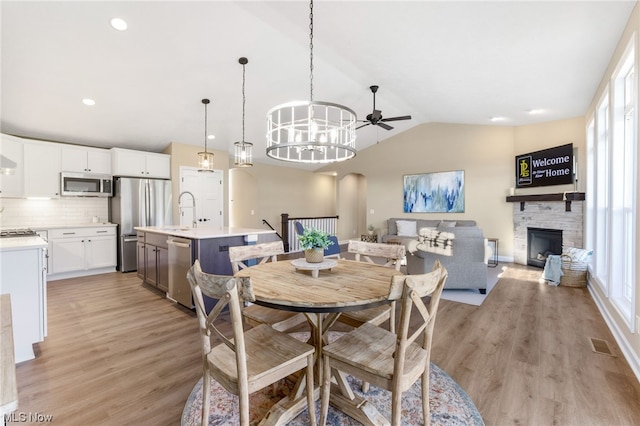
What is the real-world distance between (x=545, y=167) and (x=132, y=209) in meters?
7.81

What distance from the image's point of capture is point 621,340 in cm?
257

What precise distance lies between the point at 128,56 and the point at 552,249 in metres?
7.49

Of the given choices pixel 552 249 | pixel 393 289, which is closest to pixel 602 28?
pixel 393 289

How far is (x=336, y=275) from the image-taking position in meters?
2.03

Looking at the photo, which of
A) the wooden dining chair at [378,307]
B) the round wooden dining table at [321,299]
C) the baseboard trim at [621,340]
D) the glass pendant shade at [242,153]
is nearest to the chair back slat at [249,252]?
the round wooden dining table at [321,299]

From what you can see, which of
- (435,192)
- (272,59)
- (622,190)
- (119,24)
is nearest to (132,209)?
(119,24)

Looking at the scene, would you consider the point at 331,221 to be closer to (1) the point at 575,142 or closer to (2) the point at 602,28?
(1) the point at 575,142

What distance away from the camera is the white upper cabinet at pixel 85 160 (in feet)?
16.5

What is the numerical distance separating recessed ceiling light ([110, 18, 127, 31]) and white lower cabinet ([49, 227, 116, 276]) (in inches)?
138

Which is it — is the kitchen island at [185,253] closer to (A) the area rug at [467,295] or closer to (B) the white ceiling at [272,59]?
(B) the white ceiling at [272,59]

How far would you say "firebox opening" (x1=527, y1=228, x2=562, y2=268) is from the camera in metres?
5.47

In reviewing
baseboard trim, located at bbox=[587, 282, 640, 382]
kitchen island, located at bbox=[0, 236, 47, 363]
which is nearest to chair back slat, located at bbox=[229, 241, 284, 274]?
kitchen island, located at bbox=[0, 236, 47, 363]

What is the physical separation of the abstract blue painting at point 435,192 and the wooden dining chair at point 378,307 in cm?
520

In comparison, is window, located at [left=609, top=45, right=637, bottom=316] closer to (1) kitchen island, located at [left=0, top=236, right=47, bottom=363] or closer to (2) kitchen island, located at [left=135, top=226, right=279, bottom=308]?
(2) kitchen island, located at [left=135, top=226, right=279, bottom=308]
